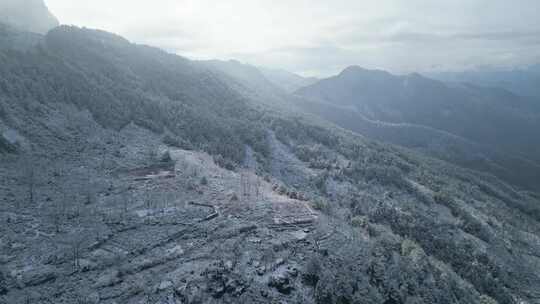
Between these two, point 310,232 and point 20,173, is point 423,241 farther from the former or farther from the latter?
point 20,173

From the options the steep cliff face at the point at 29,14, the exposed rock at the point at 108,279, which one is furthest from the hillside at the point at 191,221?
the steep cliff face at the point at 29,14

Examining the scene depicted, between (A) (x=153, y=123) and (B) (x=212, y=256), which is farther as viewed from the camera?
(A) (x=153, y=123)

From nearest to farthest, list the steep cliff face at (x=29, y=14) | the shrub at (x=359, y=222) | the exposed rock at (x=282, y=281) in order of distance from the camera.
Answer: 1. the exposed rock at (x=282, y=281)
2. the shrub at (x=359, y=222)
3. the steep cliff face at (x=29, y=14)

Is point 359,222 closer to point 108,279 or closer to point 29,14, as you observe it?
point 108,279

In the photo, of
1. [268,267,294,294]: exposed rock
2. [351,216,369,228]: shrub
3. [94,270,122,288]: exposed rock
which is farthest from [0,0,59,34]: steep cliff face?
[268,267,294,294]: exposed rock

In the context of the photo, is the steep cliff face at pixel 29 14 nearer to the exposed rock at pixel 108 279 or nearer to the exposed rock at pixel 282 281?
the exposed rock at pixel 108 279

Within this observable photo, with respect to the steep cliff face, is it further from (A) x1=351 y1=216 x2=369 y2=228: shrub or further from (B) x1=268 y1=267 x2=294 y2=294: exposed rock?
(B) x1=268 y1=267 x2=294 y2=294: exposed rock

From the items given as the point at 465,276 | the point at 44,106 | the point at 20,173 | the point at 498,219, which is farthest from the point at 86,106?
the point at 498,219
